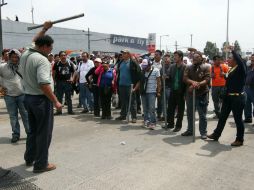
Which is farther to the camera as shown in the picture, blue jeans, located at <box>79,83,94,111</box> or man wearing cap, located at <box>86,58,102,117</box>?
blue jeans, located at <box>79,83,94,111</box>

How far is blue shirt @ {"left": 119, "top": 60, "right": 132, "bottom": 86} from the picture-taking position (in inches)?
363

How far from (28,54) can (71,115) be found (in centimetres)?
577

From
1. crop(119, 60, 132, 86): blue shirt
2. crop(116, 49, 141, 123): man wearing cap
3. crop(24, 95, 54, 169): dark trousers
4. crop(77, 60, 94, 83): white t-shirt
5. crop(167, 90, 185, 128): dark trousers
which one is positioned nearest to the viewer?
crop(24, 95, 54, 169): dark trousers

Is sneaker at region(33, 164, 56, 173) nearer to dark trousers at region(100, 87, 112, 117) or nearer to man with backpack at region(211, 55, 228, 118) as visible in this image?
dark trousers at region(100, 87, 112, 117)

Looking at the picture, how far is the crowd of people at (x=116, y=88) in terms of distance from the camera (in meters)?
4.98

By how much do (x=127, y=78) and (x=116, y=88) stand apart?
1.10 m

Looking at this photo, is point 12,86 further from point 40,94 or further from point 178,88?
point 178,88

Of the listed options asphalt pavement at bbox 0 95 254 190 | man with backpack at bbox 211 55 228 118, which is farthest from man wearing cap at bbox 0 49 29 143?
man with backpack at bbox 211 55 228 118

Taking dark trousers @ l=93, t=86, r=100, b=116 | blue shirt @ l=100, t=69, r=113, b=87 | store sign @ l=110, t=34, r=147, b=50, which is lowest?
dark trousers @ l=93, t=86, r=100, b=116

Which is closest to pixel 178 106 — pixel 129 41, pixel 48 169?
pixel 48 169

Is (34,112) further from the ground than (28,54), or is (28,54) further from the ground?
(28,54)

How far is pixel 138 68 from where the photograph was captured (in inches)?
354

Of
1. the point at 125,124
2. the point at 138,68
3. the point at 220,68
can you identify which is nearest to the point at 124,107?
the point at 125,124

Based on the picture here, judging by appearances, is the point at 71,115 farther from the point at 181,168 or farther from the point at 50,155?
the point at 181,168
